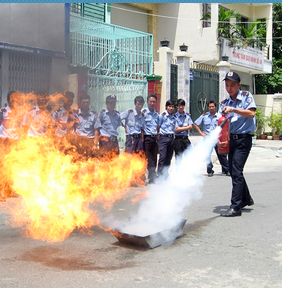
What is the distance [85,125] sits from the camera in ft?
27.1

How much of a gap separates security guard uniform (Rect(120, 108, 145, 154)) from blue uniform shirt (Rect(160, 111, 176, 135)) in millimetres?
442

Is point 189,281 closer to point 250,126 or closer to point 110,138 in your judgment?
point 250,126

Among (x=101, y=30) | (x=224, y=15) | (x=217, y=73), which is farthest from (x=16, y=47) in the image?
(x=224, y=15)

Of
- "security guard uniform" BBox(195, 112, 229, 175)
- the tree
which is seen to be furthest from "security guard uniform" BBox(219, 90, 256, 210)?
the tree

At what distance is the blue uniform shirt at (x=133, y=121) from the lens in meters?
8.86

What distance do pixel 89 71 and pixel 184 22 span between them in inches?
395

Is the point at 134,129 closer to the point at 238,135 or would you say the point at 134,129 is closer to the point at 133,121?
the point at 133,121

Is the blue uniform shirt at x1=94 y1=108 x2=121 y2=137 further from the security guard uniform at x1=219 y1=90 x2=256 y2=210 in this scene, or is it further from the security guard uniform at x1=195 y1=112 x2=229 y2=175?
the security guard uniform at x1=219 y1=90 x2=256 y2=210

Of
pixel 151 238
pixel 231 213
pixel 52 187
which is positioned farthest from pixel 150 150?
pixel 151 238

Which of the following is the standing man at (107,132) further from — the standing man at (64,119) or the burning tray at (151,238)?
the burning tray at (151,238)

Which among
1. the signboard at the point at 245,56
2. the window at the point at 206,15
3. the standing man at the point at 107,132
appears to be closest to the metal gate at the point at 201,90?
the signboard at the point at 245,56

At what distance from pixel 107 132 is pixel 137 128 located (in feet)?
2.57

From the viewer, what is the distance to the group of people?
608 centimetres

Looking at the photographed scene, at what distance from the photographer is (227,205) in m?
6.74
